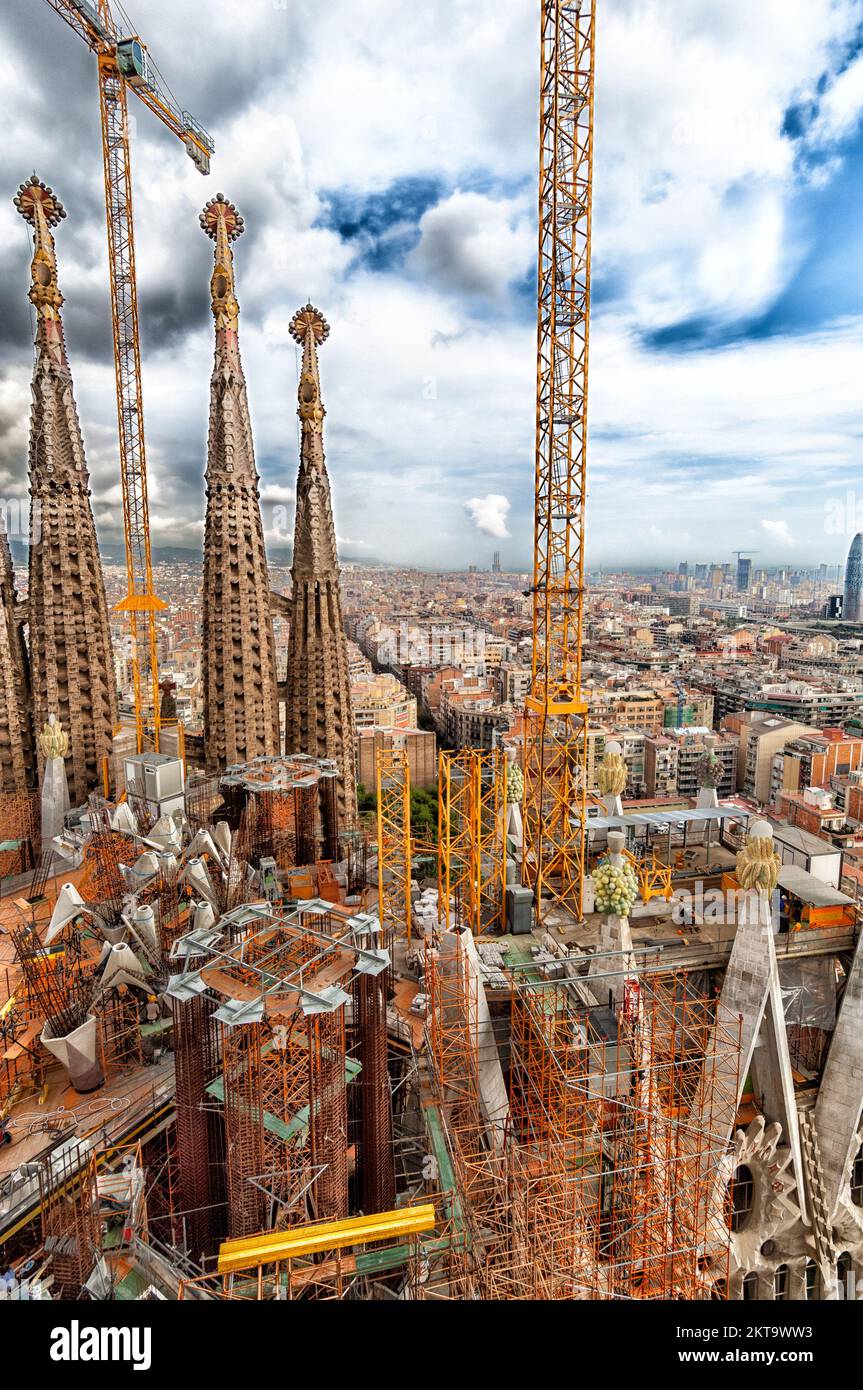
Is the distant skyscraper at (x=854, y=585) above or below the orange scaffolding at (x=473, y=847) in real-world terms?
above

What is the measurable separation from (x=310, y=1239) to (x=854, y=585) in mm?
57899

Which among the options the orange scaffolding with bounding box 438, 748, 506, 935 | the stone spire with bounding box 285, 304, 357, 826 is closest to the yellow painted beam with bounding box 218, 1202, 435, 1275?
the orange scaffolding with bounding box 438, 748, 506, 935

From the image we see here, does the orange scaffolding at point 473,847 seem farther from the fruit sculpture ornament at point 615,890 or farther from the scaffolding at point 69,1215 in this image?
the scaffolding at point 69,1215

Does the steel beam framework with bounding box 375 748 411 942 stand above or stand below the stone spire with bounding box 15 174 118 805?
below

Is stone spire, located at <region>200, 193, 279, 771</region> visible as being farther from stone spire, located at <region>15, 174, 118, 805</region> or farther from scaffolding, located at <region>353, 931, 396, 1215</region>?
scaffolding, located at <region>353, 931, 396, 1215</region>

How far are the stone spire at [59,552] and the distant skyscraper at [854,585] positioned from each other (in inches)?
1718

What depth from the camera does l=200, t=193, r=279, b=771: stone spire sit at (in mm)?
15930

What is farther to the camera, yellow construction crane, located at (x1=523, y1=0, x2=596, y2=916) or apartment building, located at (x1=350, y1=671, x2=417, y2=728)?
apartment building, located at (x1=350, y1=671, x2=417, y2=728)

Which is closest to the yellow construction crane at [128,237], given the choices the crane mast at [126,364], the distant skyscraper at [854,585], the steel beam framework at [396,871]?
the crane mast at [126,364]

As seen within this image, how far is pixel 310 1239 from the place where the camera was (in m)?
5.19

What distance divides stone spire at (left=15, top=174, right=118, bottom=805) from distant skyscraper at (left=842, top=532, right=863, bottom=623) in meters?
43.6

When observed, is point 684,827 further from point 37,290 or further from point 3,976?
point 37,290

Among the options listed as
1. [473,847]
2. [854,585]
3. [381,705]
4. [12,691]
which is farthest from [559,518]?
[854,585]

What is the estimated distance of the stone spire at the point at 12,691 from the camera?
16016 mm
